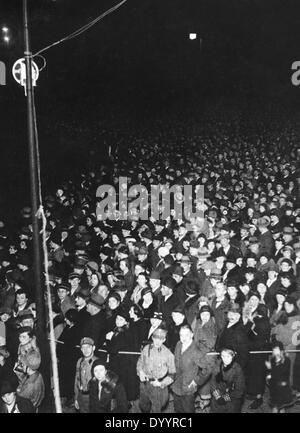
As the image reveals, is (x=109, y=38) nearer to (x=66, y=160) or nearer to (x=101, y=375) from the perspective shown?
(x=66, y=160)

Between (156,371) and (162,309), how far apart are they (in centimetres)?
135

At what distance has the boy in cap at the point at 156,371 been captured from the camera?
5.05 meters

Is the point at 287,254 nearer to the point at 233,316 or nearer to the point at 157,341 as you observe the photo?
the point at 233,316

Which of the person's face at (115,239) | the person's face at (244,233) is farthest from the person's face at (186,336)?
the person's face at (115,239)

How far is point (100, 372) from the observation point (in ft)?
15.8

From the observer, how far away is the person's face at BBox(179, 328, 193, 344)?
5.22 metres

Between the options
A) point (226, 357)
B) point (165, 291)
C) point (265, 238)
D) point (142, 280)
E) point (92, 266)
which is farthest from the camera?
point (265, 238)

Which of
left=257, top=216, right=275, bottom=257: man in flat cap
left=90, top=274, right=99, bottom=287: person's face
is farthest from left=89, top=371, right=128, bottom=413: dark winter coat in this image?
left=257, top=216, right=275, bottom=257: man in flat cap

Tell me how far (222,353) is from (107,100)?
2371 cm

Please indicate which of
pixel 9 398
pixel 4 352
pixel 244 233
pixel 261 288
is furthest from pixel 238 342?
pixel 244 233

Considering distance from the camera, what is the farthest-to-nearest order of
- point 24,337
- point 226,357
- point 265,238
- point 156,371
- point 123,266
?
point 265,238 → point 123,266 → point 24,337 → point 156,371 → point 226,357

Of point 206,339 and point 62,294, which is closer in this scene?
point 206,339

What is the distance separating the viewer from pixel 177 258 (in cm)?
788

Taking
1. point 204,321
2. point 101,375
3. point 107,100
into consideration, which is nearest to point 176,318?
point 204,321
